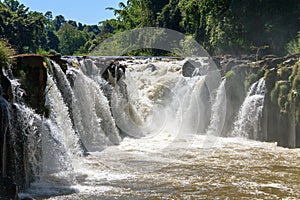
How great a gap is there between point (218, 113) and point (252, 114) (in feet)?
6.63

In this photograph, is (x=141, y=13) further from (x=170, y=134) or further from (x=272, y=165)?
(x=272, y=165)

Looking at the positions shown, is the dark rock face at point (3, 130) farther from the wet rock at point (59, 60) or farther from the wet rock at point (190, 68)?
the wet rock at point (190, 68)

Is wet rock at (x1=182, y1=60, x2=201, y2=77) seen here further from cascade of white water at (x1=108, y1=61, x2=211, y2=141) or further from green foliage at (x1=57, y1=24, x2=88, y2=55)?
Result: green foliage at (x1=57, y1=24, x2=88, y2=55)

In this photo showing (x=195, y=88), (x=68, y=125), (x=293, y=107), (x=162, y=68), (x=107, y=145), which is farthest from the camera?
(x=162, y=68)

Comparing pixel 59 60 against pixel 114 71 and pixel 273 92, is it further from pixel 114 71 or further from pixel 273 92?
pixel 273 92

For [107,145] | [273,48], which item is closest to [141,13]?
[273,48]

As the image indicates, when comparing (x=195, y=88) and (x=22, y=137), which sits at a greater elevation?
(x=195, y=88)

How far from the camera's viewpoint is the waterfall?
15.0 m

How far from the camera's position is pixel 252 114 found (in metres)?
15.3

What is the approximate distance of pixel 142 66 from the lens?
817 inches

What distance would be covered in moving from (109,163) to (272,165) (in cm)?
396

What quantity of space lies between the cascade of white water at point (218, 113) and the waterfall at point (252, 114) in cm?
97

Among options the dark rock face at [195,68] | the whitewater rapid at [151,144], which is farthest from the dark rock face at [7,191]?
the dark rock face at [195,68]

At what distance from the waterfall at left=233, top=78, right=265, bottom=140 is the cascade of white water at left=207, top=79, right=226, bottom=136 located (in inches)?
38.2
